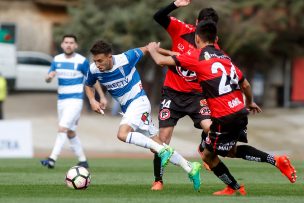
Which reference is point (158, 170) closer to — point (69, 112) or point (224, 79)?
point (224, 79)

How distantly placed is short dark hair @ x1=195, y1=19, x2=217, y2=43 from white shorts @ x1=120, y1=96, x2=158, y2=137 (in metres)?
1.77

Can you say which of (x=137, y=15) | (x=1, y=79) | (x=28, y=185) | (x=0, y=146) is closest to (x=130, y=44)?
(x=137, y=15)

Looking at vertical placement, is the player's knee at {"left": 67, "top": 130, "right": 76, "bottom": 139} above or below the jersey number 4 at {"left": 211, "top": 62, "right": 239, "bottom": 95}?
below

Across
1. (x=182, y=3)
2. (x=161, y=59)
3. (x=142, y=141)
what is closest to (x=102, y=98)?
(x=142, y=141)

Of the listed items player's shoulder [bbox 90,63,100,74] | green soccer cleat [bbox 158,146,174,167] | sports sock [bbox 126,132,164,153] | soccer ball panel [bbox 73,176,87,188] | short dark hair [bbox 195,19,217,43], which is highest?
short dark hair [bbox 195,19,217,43]

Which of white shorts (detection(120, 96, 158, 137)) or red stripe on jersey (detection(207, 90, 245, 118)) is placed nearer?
red stripe on jersey (detection(207, 90, 245, 118))

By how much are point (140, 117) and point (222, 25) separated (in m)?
20.6

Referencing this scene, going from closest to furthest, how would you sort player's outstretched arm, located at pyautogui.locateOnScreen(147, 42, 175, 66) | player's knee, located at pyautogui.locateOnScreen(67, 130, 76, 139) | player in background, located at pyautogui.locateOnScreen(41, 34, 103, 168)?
player's outstretched arm, located at pyautogui.locateOnScreen(147, 42, 175, 66), player in background, located at pyautogui.locateOnScreen(41, 34, 103, 168), player's knee, located at pyautogui.locateOnScreen(67, 130, 76, 139)

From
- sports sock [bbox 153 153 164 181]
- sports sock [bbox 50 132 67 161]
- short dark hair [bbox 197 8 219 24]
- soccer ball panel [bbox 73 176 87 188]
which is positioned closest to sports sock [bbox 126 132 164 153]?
sports sock [bbox 153 153 164 181]

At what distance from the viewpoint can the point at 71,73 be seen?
16.5 m

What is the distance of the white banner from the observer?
23.0 m

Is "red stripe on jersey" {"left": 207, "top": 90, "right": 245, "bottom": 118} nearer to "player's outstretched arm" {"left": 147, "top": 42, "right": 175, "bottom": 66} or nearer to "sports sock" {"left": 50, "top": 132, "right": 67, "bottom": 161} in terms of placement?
"player's outstretched arm" {"left": 147, "top": 42, "right": 175, "bottom": 66}

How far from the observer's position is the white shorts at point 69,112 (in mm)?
16484

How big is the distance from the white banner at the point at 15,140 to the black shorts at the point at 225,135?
42.8 ft
